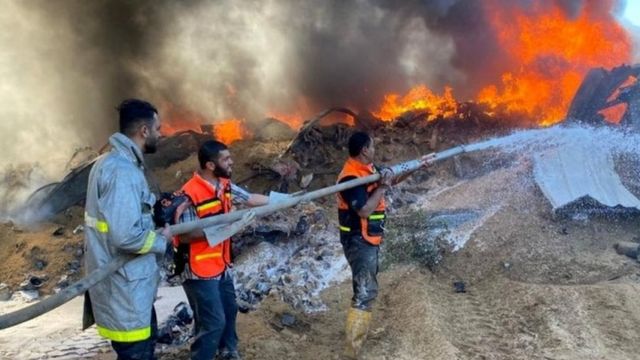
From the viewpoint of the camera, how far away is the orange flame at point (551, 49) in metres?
13.4

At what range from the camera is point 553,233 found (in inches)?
289

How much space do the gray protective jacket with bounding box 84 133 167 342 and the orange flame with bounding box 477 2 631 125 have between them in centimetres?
1113

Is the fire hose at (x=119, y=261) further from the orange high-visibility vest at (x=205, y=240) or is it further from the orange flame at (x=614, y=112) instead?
the orange flame at (x=614, y=112)

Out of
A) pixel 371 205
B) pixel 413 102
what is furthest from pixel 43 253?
pixel 413 102

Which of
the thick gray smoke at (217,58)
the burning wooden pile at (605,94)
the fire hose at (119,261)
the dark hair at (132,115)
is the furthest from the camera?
the thick gray smoke at (217,58)

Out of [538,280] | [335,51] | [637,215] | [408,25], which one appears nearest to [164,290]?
[538,280]

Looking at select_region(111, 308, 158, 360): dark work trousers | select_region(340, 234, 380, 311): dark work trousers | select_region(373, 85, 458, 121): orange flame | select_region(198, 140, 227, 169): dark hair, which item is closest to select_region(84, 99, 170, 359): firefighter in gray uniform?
select_region(111, 308, 158, 360): dark work trousers

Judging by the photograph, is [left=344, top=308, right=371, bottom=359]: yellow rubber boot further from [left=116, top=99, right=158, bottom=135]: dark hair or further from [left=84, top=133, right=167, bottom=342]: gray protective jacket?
[left=116, top=99, right=158, bottom=135]: dark hair

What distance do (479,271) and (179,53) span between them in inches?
415

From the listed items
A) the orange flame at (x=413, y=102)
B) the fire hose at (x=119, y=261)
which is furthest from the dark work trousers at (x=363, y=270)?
the orange flame at (x=413, y=102)

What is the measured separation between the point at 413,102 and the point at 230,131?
494 centimetres

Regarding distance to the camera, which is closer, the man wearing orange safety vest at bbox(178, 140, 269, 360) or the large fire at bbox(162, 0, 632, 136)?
the man wearing orange safety vest at bbox(178, 140, 269, 360)

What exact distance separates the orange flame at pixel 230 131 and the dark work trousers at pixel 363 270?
25.9 feet

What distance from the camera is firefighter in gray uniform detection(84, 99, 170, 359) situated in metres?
2.98
